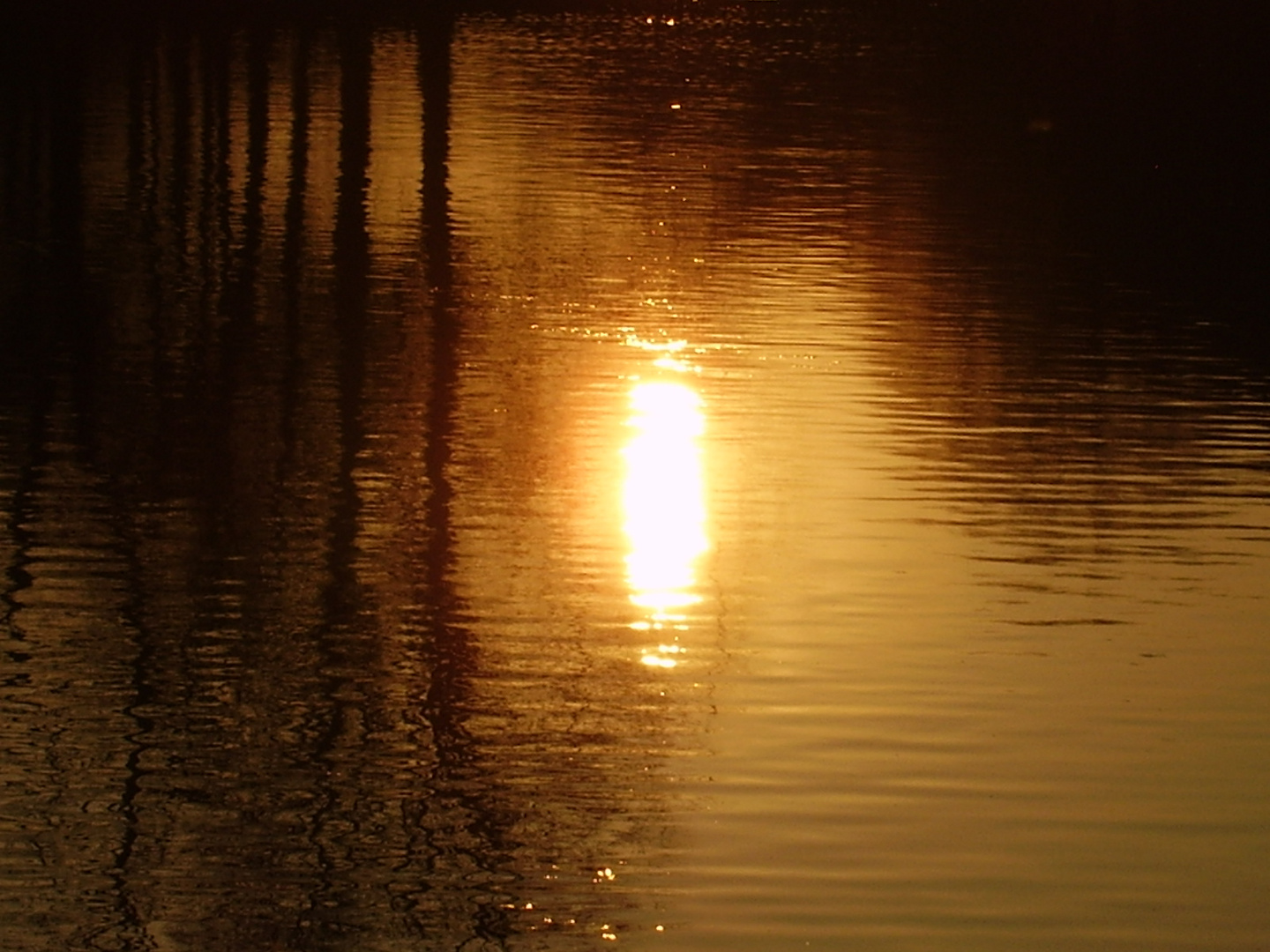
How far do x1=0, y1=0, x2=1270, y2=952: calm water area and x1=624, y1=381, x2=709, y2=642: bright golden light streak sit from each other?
0.03 m

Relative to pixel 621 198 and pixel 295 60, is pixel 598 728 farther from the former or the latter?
pixel 295 60

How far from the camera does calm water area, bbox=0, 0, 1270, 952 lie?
6.61 meters

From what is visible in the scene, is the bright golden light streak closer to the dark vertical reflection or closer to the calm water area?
the calm water area

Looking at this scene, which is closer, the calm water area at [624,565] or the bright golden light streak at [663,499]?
the calm water area at [624,565]

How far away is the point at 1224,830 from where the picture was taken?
7.14m

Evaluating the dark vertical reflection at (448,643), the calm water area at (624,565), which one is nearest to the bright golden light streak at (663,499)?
the calm water area at (624,565)

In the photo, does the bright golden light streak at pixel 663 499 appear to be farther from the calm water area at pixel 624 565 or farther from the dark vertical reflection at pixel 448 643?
the dark vertical reflection at pixel 448 643

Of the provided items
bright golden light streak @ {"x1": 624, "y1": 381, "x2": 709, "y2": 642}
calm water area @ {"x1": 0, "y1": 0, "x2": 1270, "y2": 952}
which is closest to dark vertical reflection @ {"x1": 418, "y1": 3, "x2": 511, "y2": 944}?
calm water area @ {"x1": 0, "y1": 0, "x2": 1270, "y2": 952}

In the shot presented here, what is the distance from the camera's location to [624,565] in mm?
9906

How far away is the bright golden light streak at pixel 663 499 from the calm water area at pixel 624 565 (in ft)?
0.11

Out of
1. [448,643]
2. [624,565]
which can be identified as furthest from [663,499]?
[448,643]

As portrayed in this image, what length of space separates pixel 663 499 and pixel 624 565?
1.02m

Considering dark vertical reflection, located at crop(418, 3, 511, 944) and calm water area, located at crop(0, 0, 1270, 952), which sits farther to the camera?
dark vertical reflection, located at crop(418, 3, 511, 944)

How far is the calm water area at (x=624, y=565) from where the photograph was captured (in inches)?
260
